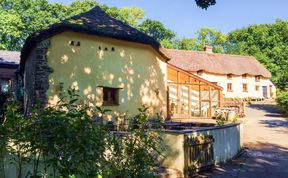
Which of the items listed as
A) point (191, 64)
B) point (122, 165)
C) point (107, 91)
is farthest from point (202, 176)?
point (191, 64)

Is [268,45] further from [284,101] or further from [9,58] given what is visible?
[9,58]

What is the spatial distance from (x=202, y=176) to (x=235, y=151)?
11.4 feet

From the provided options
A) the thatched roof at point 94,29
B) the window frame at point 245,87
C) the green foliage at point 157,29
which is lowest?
the window frame at point 245,87

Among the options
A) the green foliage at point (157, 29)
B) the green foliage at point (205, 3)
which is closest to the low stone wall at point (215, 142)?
the green foliage at point (205, 3)

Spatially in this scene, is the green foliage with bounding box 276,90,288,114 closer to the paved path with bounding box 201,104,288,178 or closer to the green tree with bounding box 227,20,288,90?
the paved path with bounding box 201,104,288,178

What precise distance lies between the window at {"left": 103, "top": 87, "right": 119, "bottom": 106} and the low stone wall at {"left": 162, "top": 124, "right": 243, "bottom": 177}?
636cm

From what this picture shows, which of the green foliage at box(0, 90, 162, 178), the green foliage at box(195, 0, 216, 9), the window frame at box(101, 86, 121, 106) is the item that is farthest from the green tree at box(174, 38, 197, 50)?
the green foliage at box(0, 90, 162, 178)

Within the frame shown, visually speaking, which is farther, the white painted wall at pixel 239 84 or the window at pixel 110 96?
the white painted wall at pixel 239 84

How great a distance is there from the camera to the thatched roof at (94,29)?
1398 cm

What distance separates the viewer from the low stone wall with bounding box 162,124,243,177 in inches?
347

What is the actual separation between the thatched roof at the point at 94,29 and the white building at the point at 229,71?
25099mm

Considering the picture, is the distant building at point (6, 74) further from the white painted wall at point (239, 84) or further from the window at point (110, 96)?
the white painted wall at point (239, 84)

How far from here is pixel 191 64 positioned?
Answer: 43.1 metres

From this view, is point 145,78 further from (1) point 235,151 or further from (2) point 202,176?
(2) point 202,176
